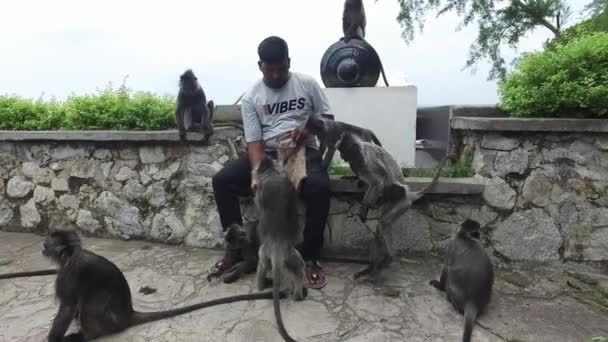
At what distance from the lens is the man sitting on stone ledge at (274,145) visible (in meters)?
3.27

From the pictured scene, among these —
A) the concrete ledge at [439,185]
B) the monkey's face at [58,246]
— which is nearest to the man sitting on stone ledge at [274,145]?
the concrete ledge at [439,185]

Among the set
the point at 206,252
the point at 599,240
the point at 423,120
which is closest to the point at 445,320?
the point at 599,240

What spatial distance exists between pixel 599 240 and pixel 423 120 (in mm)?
3045

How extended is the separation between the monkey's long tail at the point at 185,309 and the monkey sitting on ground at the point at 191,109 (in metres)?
1.60

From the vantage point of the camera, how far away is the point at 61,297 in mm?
2438

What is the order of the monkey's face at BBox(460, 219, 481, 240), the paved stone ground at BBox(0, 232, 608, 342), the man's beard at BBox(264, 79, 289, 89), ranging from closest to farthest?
the paved stone ground at BBox(0, 232, 608, 342) → the monkey's face at BBox(460, 219, 481, 240) → the man's beard at BBox(264, 79, 289, 89)

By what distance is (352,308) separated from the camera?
2902mm

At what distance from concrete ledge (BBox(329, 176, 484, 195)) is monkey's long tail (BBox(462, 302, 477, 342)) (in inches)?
44.9

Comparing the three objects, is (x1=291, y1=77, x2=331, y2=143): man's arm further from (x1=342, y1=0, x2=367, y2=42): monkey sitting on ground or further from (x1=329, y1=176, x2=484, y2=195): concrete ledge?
(x1=342, y1=0, x2=367, y2=42): monkey sitting on ground

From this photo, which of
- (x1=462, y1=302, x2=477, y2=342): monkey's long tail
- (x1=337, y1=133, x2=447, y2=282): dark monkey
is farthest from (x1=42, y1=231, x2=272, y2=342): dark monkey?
(x1=462, y1=302, x2=477, y2=342): monkey's long tail

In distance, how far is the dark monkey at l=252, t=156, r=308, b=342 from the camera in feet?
9.26

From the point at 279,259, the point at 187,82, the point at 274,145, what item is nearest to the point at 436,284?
the point at 279,259

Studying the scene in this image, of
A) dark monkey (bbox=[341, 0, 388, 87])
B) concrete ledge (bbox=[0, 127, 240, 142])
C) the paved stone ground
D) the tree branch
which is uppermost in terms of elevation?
the tree branch

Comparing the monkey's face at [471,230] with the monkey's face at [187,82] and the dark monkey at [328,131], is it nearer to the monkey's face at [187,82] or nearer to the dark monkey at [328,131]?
the dark monkey at [328,131]
